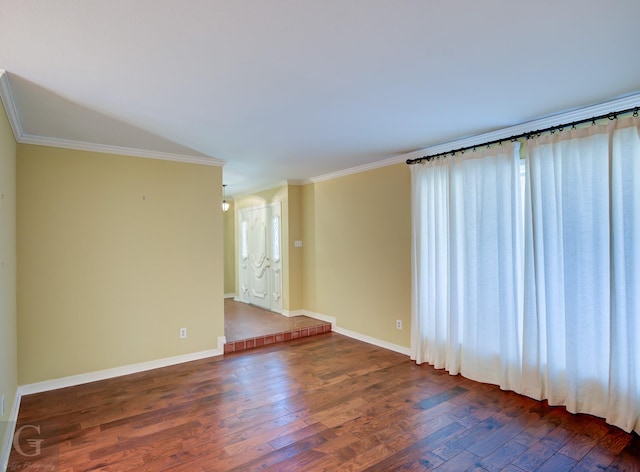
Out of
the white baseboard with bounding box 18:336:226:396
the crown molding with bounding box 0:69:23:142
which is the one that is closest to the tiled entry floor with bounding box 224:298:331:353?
the white baseboard with bounding box 18:336:226:396

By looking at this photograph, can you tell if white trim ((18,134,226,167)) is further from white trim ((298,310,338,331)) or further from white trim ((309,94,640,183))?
white trim ((298,310,338,331))

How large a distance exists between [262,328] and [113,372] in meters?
2.00

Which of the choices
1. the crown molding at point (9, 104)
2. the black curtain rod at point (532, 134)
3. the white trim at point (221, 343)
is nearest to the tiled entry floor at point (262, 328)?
the white trim at point (221, 343)

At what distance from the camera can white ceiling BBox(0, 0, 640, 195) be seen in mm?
1547

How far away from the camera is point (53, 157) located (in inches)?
133

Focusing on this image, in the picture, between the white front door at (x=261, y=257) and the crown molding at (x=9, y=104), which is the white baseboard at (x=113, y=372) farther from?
the crown molding at (x=9, y=104)

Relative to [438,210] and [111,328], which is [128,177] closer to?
[111,328]

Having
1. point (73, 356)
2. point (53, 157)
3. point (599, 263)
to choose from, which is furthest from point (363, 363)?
point (53, 157)

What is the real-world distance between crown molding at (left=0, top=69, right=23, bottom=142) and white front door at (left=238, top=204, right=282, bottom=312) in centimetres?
372

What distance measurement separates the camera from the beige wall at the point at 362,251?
4.32m

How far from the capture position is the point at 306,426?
2.64 m

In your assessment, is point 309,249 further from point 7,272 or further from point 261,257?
point 7,272

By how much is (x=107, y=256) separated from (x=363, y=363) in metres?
3.08

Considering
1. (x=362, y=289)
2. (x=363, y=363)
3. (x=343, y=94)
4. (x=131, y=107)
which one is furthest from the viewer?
(x=362, y=289)
